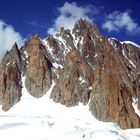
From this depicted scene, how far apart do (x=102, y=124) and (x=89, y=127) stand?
464 millimetres

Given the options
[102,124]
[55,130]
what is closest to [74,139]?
[55,130]

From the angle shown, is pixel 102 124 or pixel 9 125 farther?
pixel 102 124

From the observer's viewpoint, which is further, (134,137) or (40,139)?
(134,137)

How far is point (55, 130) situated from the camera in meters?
8.31

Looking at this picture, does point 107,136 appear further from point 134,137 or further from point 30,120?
point 30,120

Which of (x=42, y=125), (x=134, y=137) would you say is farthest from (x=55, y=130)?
(x=134, y=137)

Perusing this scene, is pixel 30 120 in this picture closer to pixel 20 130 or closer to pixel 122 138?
pixel 20 130

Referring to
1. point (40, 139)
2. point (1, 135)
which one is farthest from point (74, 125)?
point (1, 135)

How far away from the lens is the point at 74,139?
8.04 meters

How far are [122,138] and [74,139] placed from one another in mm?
1164

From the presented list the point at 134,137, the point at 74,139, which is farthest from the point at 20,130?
the point at 134,137

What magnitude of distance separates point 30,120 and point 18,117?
27 centimetres

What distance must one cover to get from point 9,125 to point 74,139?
1.35m

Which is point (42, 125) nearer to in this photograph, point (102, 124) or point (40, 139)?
point (40, 139)
